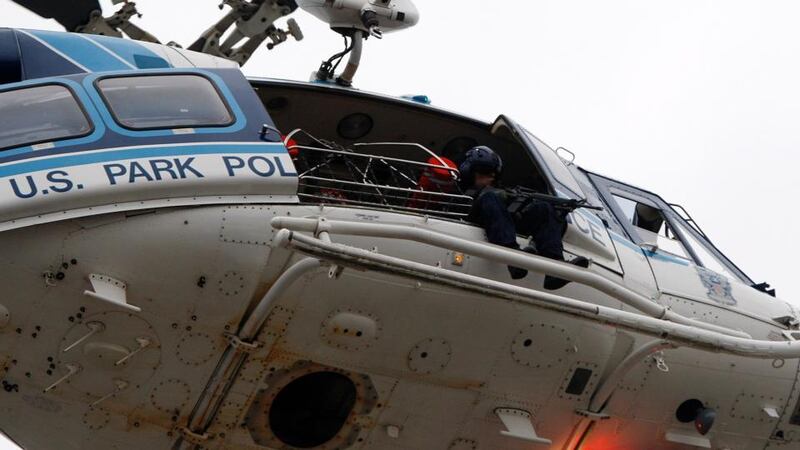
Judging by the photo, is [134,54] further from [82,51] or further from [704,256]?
[704,256]

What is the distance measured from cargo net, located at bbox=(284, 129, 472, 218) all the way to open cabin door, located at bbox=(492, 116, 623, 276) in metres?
0.76

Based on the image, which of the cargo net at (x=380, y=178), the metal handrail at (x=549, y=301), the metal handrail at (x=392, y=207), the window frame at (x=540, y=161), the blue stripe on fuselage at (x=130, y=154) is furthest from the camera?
the window frame at (x=540, y=161)

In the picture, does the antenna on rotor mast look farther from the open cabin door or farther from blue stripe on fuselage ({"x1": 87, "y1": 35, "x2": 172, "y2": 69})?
blue stripe on fuselage ({"x1": 87, "y1": 35, "x2": 172, "y2": 69})

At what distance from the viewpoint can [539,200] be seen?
9.80 metres

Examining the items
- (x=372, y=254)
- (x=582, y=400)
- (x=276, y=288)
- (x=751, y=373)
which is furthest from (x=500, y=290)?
(x=751, y=373)

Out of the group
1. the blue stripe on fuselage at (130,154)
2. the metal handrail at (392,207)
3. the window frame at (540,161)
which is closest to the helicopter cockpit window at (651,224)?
the window frame at (540,161)

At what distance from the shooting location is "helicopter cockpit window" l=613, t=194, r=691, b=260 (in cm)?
1145

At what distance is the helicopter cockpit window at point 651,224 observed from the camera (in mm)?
11453

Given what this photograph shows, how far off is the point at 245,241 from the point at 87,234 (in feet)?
3.37

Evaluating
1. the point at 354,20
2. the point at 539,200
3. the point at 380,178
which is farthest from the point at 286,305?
the point at 354,20

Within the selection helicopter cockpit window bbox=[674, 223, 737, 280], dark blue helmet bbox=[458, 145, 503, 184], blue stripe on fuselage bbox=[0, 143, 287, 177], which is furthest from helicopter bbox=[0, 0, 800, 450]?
helicopter cockpit window bbox=[674, 223, 737, 280]

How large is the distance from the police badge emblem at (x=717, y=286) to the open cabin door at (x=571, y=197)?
0.99 m

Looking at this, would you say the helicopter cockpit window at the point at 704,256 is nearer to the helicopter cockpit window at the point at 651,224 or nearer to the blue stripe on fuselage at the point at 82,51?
the helicopter cockpit window at the point at 651,224

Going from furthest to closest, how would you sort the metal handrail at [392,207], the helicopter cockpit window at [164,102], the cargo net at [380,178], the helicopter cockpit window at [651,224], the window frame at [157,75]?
the helicopter cockpit window at [651,224]
the cargo net at [380,178]
the metal handrail at [392,207]
the helicopter cockpit window at [164,102]
the window frame at [157,75]
